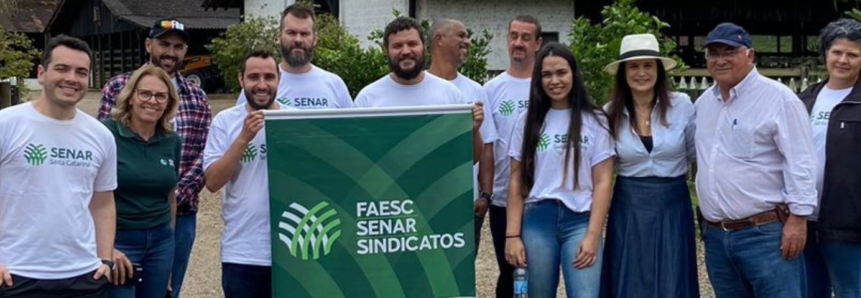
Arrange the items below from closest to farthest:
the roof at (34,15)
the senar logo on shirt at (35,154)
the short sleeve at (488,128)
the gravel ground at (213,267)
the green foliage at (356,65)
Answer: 1. the senar logo on shirt at (35,154)
2. the short sleeve at (488,128)
3. the gravel ground at (213,267)
4. the green foliage at (356,65)
5. the roof at (34,15)

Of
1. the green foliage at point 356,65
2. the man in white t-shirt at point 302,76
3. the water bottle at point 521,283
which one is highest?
the green foliage at point 356,65

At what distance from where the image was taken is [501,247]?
19.4ft

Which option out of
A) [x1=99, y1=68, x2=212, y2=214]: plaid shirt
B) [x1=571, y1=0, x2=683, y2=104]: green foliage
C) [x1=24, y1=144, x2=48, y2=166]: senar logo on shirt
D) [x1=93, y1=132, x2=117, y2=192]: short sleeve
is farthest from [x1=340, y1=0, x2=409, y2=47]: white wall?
[x1=24, y1=144, x2=48, y2=166]: senar logo on shirt

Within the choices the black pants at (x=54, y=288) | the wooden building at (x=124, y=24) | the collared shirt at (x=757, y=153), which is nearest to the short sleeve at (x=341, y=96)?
the black pants at (x=54, y=288)

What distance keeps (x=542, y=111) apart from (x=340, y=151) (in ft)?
3.66

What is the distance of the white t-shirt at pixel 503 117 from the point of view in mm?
5754

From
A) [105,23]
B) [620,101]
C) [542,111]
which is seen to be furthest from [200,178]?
[105,23]

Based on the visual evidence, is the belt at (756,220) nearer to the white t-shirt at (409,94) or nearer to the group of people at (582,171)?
the group of people at (582,171)

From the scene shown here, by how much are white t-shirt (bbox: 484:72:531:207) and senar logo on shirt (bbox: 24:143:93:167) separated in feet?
A: 7.63

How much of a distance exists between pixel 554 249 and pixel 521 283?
24 centimetres

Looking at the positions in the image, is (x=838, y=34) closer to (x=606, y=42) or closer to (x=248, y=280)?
(x=248, y=280)

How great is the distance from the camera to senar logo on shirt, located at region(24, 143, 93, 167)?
4.02 meters

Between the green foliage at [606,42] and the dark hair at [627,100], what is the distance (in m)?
4.86

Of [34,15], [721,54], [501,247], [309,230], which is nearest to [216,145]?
[309,230]
